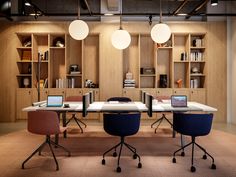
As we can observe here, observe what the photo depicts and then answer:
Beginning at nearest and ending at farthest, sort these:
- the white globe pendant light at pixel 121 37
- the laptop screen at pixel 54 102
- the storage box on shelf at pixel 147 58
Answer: the laptop screen at pixel 54 102
the white globe pendant light at pixel 121 37
the storage box on shelf at pixel 147 58

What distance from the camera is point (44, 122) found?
4145mm

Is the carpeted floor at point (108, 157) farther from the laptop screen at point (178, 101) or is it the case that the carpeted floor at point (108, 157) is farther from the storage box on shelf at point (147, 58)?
the storage box on shelf at point (147, 58)

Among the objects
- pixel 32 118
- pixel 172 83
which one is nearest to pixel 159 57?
pixel 172 83

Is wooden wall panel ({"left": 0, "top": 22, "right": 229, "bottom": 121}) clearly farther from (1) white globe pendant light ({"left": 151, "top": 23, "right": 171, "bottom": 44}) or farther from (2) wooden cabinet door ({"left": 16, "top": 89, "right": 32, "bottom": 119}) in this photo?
(1) white globe pendant light ({"left": 151, "top": 23, "right": 171, "bottom": 44})

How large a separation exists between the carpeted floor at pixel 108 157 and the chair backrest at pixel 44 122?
55cm

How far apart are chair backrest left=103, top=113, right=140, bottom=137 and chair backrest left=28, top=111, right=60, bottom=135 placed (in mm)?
785

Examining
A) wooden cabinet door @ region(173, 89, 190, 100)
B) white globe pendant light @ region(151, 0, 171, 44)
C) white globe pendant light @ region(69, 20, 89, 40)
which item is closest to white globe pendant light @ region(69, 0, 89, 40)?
white globe pendant light @ region(69, 20, 89, 40)

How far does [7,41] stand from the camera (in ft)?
26.8

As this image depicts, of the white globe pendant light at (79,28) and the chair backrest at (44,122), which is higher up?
the white globe pendant light at (79,28)

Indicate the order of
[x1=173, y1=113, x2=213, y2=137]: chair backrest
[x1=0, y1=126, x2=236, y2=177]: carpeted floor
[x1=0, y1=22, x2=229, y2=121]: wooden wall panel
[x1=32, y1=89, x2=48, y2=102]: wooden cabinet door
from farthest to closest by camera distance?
1. [x1=32, y1=89, x2=48, y2=102]: wooden cabinet door
2. [x1=0, y1=22, x2=229, y2=121]: wooden wall panel
3. [x1=173, y1=113, x2=213, y2=137]: chair backrest
4. [x1=0, y1=126, x2=236, y2=177]: carpeted floor

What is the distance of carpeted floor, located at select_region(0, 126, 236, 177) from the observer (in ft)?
12.9

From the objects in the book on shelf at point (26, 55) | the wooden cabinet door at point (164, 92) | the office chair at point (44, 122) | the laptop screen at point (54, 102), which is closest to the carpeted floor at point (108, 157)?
the office chair at point (44, 122)

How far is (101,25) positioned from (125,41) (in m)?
2.59

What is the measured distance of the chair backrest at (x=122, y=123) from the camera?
414 cm
